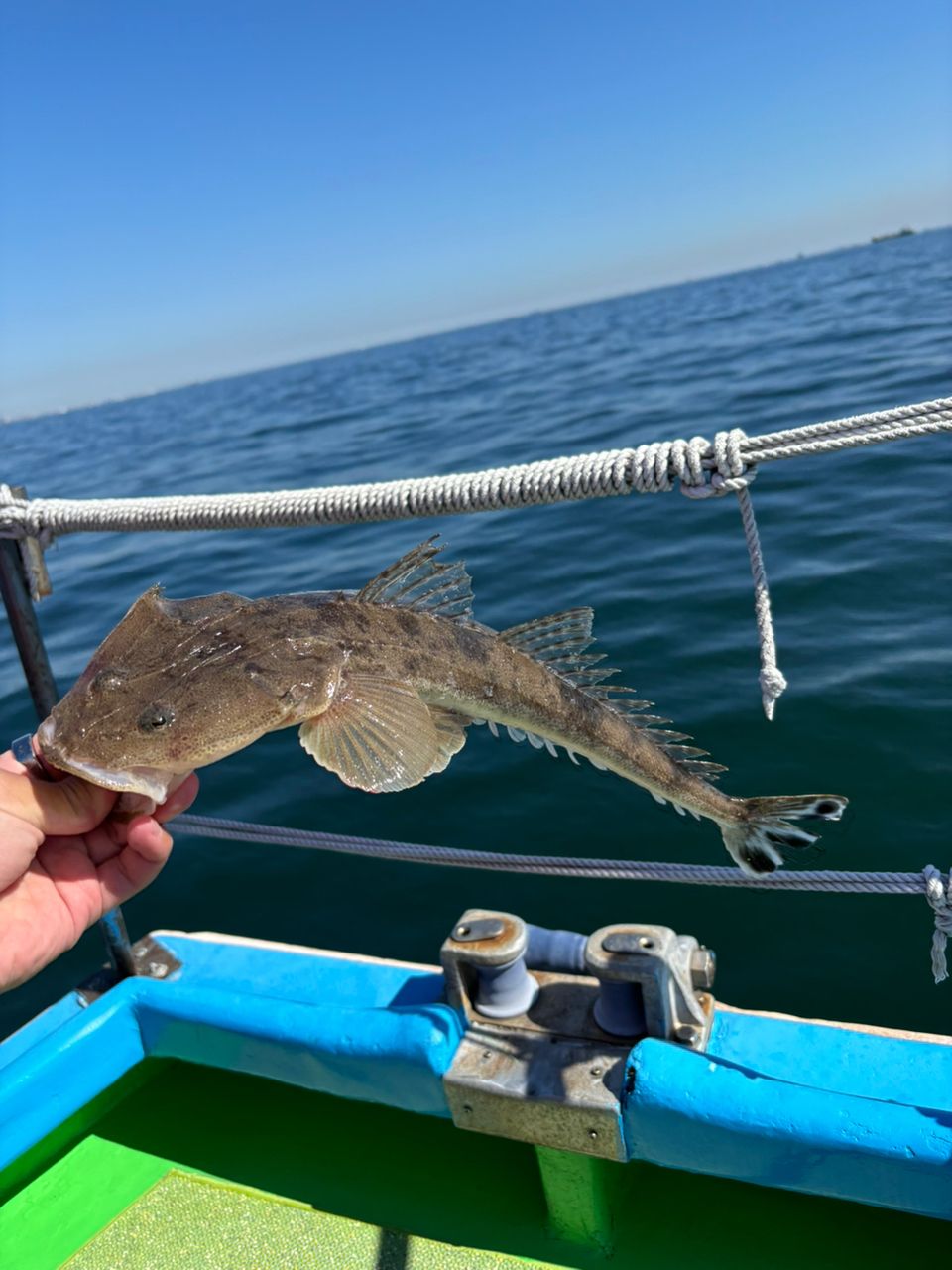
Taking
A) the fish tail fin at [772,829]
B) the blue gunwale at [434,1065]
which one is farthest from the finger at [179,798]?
the fish tail fin at [772,829]

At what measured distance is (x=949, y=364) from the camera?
13.7 meters

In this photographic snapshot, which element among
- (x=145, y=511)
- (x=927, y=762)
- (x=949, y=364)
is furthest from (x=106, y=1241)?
(x=949, y=364)

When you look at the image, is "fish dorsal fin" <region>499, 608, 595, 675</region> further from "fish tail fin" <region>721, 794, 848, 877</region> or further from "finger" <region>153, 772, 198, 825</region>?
"finger" <region>153, 772, 198, 825</region>

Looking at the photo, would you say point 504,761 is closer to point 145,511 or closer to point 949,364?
point 145,511

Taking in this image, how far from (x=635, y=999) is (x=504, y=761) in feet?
12.6

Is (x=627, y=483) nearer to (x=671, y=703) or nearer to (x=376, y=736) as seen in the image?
(x=376, y=736)

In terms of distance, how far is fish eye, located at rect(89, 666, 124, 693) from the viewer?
1996 mm

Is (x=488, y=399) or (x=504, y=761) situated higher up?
(x=488, y=399)

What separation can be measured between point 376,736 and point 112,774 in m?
0.57

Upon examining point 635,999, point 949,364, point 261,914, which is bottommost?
point 261,914

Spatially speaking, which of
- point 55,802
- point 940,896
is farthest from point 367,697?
point 940,896

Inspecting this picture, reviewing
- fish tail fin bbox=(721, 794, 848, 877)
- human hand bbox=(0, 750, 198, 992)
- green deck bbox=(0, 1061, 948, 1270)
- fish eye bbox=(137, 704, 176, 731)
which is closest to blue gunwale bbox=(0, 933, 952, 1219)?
green deck bbox=(0, 1061, 948, 1270)

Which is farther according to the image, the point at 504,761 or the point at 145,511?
the point at 504,761

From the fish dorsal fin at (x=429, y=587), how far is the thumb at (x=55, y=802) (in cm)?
89
